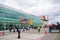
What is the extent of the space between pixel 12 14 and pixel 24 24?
8.80m

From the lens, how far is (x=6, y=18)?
147 ft

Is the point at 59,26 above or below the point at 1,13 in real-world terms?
below

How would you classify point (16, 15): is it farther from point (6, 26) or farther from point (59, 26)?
point (59, 26)

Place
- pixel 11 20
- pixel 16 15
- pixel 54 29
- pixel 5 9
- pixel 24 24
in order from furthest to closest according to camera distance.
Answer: pixel 24 24, pixel 16 15, pixel 11 20, pixel 5 9, pixel 54 29

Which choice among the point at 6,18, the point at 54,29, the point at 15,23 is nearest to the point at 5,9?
the point at 6,18

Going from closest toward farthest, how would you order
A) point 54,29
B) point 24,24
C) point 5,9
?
point 54,29 < point 5,9 < point 24,24

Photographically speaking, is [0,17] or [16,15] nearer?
[0,17]

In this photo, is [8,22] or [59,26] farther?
[8,22]

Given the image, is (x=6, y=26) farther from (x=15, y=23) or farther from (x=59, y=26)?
(x=59, y=26)

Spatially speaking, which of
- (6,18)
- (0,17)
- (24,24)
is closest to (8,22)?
(6,18)

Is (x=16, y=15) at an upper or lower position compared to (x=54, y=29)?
upper

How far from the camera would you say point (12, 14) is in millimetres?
49125

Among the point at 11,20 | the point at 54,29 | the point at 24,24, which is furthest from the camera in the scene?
the point at 24,24

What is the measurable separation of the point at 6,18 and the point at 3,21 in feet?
5.89
